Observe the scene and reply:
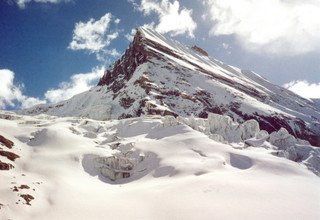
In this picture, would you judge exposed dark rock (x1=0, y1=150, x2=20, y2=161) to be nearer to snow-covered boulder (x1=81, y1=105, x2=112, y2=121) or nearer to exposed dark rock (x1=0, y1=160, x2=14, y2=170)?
exposed dark rock (x1=0, y1=160, x2=14, y2=170)

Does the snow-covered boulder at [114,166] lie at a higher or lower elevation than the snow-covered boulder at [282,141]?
lower

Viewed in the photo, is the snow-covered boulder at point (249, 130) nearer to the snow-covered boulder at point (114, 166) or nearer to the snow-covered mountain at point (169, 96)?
the snow-covered boulder at point (114, 166)

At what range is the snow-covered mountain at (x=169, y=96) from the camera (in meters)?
113

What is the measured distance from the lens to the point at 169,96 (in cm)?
11731

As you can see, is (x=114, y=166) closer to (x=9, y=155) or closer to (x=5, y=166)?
(x=9, y=155)

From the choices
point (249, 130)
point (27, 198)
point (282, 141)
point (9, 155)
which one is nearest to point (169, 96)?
point (249, 130)

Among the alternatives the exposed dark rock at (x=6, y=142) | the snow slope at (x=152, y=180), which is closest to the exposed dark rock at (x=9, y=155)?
the snow slope at (x=152, y=180)

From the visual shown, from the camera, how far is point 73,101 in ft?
449

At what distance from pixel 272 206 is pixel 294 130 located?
333 ft

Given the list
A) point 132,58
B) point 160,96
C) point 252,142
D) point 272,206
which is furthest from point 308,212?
point 132,58

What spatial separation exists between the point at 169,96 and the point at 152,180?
71568mm

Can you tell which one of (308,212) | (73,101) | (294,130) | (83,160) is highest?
(73,101)

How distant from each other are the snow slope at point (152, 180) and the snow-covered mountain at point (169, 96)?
4331 centimetres

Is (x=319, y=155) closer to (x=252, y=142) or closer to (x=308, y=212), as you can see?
(x=252, y=142)
